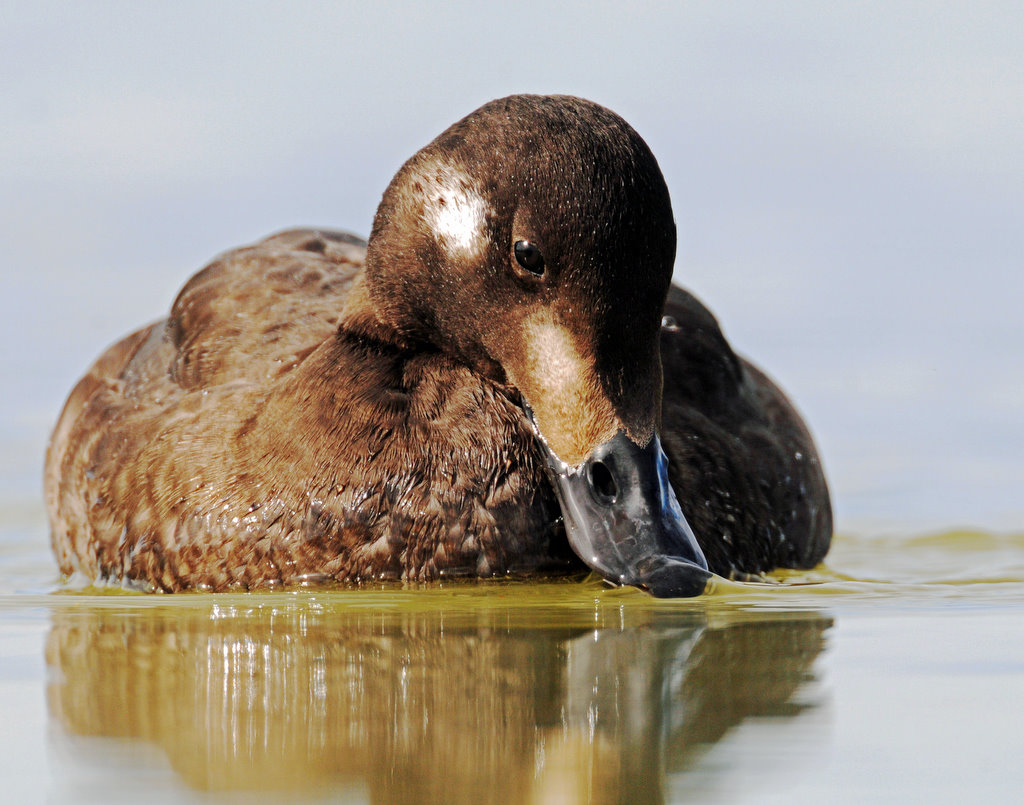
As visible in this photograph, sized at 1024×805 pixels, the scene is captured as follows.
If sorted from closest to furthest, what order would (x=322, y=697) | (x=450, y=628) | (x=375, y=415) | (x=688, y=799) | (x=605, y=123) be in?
(x=688, y=799), (x=322, y=697), (x=450, y=628), (x=605, y=123), (x=375, y=415)

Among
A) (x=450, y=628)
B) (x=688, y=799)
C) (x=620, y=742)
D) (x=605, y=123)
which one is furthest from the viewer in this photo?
(x=605, y=123)

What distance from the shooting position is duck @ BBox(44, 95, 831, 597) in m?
4.63

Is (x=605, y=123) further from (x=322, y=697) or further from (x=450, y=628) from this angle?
(x=322, y=697)

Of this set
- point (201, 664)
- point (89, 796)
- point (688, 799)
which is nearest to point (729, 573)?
point (201, 664)

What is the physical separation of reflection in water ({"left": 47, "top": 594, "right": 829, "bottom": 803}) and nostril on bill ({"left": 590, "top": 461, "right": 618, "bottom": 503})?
0.31 meters

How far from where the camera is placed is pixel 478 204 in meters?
4.87

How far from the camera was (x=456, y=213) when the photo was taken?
196 inches

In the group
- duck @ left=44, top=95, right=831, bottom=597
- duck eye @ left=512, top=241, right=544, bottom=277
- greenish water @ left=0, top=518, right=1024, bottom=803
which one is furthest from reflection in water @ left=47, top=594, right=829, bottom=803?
duck eye @ left=512, top=241, right=544, bottom=277

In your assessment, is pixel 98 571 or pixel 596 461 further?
pixel 98 571


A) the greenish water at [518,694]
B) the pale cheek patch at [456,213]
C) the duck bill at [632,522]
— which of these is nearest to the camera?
the greenish water at [518,694]

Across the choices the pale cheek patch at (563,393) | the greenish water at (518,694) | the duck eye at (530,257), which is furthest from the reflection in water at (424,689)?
the duck eye at (530,257)

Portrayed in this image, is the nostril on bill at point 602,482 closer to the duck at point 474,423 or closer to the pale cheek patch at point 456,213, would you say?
the duck at point 474,423

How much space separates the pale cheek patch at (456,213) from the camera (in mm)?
4883

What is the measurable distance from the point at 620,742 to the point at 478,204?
208 centimetres
